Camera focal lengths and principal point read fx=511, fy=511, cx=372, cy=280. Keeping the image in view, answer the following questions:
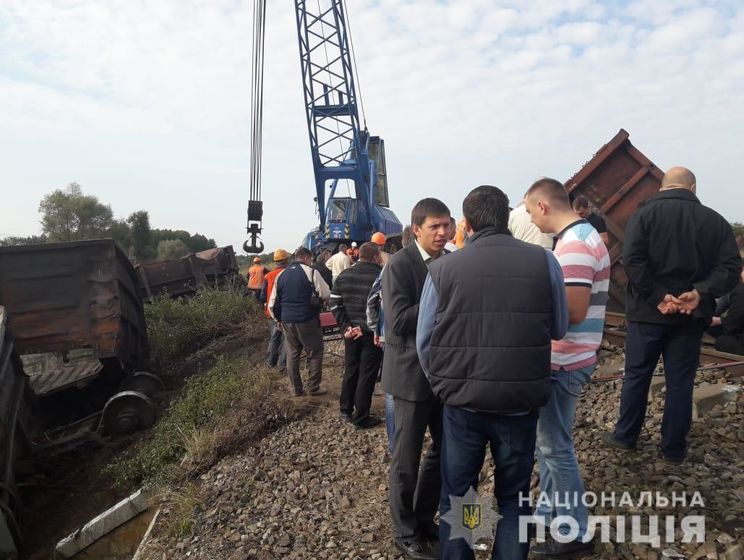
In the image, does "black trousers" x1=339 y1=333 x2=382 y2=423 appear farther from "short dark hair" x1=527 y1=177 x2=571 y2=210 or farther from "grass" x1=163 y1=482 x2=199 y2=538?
"short dark hair" x1=527 y1=177 x2=571 y2=210

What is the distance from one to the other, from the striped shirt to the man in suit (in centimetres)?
71

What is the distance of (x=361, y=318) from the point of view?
16.1ft

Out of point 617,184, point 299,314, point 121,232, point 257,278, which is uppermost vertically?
point 121,232

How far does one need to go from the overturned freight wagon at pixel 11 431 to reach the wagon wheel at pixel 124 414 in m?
0.86

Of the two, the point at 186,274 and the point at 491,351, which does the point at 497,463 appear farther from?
the point at 186,274

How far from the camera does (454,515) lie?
7.50 ft

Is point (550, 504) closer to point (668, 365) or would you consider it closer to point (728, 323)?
point (668, 365)

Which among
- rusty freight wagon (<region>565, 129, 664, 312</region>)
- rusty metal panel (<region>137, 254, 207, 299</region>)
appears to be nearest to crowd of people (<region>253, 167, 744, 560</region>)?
rusty freight wagon (<region>565, 129, 664, 312</region>)

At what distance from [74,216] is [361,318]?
158ft

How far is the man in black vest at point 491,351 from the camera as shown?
6.91 ft

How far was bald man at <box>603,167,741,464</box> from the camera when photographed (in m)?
3.18

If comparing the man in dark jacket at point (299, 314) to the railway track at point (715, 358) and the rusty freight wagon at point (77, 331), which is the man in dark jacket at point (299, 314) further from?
the railway track at point (715, 358)

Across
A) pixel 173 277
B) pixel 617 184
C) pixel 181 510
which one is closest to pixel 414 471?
pixel 181 510

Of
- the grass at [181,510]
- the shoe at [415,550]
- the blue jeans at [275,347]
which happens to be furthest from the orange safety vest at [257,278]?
the shoe at [415,550]
